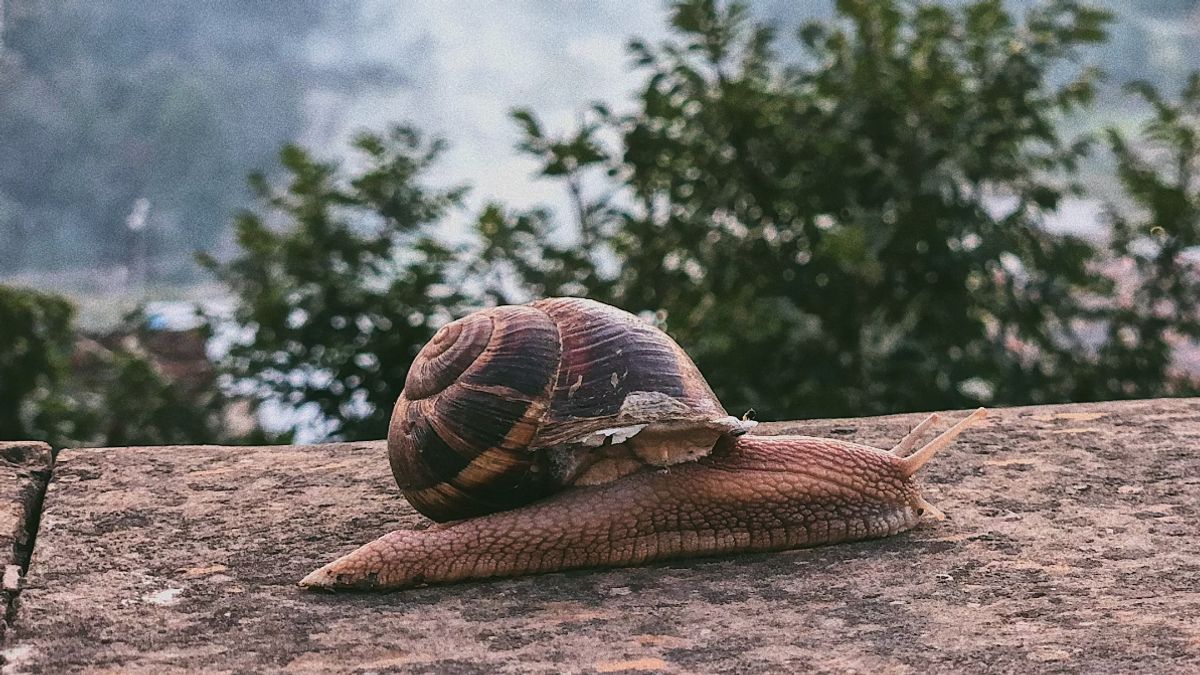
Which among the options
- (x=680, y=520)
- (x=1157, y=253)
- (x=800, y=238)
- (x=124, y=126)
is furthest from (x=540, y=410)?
(x=124, y=126)

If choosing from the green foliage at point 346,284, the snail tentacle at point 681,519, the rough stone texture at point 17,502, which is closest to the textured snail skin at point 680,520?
the snail tentacle at point 681,519

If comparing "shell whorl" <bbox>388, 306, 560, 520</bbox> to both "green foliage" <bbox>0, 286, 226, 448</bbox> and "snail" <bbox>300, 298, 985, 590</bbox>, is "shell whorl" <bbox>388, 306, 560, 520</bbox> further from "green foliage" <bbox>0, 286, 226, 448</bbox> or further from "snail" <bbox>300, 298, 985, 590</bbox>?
"green foliage" <bbox>0, 286, 226, 448</bbox>

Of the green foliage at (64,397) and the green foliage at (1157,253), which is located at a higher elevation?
the green foliage at (1157,253)

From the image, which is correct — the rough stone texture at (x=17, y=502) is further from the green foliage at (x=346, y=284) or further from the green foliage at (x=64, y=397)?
the green foliage at (x=64, y=397)

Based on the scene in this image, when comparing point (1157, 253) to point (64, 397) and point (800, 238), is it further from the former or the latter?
point (64, 397)

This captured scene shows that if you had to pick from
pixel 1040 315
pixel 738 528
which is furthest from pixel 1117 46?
pixel 738 528

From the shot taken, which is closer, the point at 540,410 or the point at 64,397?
the point at 540,410
